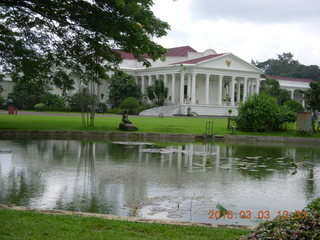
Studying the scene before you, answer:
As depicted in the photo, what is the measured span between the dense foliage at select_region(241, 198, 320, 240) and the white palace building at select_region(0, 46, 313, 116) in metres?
55.0

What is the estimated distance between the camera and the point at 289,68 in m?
122

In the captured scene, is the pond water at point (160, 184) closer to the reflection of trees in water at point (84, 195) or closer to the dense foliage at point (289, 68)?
the reflection of trees in water at point (84, 195)

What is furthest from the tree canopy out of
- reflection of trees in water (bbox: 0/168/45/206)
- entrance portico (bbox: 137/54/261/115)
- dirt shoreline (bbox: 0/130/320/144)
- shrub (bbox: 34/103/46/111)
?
entrance portico (bbox: 137/54/261/115)

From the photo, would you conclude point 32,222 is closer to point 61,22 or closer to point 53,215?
point 53,215

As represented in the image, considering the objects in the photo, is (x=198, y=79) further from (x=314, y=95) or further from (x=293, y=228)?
(x=293, y=228)

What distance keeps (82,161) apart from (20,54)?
14161mm

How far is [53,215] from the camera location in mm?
6930

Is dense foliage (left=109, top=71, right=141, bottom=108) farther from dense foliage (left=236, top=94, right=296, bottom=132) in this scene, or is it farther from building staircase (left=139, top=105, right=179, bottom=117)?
dense foliage (left=236, top=94, right=296, bottom=132)

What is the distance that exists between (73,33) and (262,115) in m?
15.6

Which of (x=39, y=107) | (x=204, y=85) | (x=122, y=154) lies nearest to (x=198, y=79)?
(x=204, y=85)

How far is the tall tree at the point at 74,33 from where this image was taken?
18891 mm

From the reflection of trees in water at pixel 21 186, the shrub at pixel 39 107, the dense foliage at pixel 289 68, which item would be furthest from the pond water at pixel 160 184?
the dense foliage at pixel 289 68

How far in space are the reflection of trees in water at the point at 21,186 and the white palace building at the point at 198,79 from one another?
48.1m

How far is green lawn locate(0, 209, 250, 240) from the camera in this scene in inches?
229
